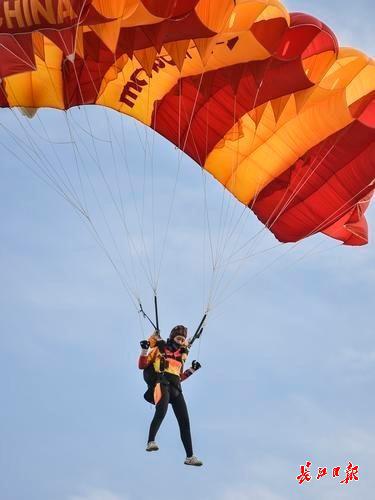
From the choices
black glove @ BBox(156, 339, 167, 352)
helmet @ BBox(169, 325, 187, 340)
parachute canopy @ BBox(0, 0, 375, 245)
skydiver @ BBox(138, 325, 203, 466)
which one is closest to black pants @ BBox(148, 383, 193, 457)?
skydiver @ BBox(138, 325, 203, 466)

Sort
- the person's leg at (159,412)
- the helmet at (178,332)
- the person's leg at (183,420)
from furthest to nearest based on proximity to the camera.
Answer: the helmet at (178,332) < the person's leg at (183,420) < the person's leg at (159,412)

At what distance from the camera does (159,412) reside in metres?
17.5

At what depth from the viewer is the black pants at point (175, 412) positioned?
57.3ft

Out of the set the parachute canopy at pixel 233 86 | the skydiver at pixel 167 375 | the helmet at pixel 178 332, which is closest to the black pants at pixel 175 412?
the skydiver at pixel 167 375

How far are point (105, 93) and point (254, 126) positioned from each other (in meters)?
2.52

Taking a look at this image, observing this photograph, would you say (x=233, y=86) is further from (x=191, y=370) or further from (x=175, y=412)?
(x=175, y=412)

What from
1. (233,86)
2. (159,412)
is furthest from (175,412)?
(233,86)

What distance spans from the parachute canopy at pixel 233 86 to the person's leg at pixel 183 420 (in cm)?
472

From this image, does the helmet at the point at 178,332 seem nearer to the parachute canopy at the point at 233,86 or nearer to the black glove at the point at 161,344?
the black glove at the point at 161,344

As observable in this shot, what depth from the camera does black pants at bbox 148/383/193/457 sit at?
1747 cm

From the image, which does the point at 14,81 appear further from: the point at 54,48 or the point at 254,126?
the point at 254,126

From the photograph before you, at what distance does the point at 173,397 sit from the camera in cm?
1773

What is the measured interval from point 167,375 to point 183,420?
677 mm

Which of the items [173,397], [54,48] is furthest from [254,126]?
[173,397]
